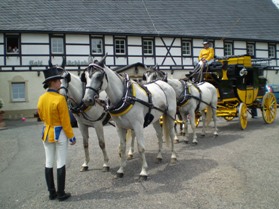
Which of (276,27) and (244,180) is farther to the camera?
(276,27)

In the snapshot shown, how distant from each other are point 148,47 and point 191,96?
42.1 feet

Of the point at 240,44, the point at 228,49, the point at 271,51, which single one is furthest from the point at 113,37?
the point at 271,51

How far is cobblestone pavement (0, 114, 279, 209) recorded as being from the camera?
3879 millimetres

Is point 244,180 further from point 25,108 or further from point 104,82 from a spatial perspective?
point 25,108

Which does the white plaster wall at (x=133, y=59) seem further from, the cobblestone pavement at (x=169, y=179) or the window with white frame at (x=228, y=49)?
the cobblestone pavement at (x=169, y=179)

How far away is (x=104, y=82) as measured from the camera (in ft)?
14.5

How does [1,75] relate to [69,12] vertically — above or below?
below

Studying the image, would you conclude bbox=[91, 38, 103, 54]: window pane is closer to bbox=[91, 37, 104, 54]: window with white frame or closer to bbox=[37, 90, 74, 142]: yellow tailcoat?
bbox=[91, 37, 104, 54]: window with white frame

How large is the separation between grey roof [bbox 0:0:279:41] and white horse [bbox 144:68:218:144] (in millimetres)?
11371

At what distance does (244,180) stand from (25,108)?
50.0 ft

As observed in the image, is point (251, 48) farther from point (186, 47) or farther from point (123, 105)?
point (123, 105)

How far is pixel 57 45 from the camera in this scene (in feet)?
58.1

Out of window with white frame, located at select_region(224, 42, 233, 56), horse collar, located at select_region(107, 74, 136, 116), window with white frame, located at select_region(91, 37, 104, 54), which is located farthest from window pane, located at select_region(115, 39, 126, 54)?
horse collar, located at select_region(107, 74, 136, 116)

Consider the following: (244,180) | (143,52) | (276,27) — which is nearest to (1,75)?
(143,52)
